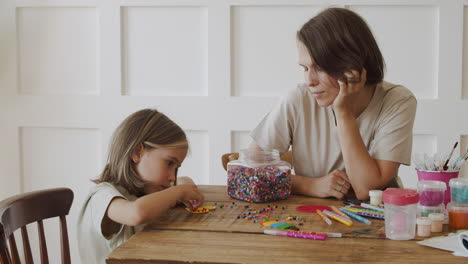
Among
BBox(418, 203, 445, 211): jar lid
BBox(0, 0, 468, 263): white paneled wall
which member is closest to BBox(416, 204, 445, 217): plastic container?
BBox(418, 203, 445, 211): jar lid

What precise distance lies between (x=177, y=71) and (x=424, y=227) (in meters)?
1.86

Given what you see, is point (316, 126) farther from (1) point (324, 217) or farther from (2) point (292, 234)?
(2) point (292, 234)

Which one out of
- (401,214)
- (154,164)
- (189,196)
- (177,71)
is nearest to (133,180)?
(154,164)

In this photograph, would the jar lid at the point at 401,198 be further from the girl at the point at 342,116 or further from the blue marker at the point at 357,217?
the girl at the point at 342,116

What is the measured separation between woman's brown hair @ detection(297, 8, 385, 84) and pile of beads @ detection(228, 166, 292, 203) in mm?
342

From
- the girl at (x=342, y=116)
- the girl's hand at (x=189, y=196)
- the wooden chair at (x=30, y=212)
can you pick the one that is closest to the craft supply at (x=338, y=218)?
the girl at (x=342, y=116)

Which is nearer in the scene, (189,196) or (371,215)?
(371,215)

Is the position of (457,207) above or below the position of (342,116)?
below

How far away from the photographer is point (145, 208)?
4.60 ft

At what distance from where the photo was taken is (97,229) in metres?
1.47

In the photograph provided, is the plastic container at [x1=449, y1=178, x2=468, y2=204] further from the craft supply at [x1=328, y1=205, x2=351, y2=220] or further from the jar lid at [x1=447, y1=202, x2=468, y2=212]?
the craft supply at [x1=328, y1=205, x2=351, y2=220]

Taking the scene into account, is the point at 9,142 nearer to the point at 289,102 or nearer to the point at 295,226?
the point at 289,102

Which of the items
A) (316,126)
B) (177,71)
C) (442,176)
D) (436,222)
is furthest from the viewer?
(177,71)

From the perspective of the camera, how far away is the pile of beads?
1636 mm
